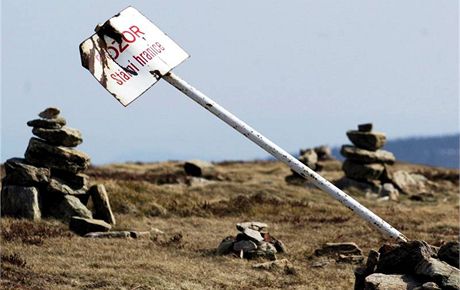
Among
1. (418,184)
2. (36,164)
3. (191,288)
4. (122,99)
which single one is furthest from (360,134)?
(122,99)

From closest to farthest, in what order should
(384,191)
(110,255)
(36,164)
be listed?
(110,255) → (36,164) → (384,191)

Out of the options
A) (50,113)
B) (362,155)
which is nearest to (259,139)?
(50,113)

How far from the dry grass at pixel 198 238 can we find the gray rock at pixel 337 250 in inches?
17.6

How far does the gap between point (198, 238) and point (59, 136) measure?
21.0 ft

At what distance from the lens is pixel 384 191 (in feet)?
128

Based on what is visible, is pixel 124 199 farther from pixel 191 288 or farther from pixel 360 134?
pixel 360 134

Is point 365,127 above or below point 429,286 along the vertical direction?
above

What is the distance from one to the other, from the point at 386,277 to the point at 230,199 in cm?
1839

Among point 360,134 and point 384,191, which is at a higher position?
point 360,134

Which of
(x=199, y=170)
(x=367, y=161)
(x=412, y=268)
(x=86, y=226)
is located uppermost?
(x=367, y=161)

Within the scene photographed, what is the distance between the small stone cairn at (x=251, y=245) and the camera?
62.1ft

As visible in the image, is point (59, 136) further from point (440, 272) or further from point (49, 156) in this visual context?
point (440, 272)

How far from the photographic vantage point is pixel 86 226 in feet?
72.0

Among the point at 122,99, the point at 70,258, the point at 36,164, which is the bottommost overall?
the point at 70,258
